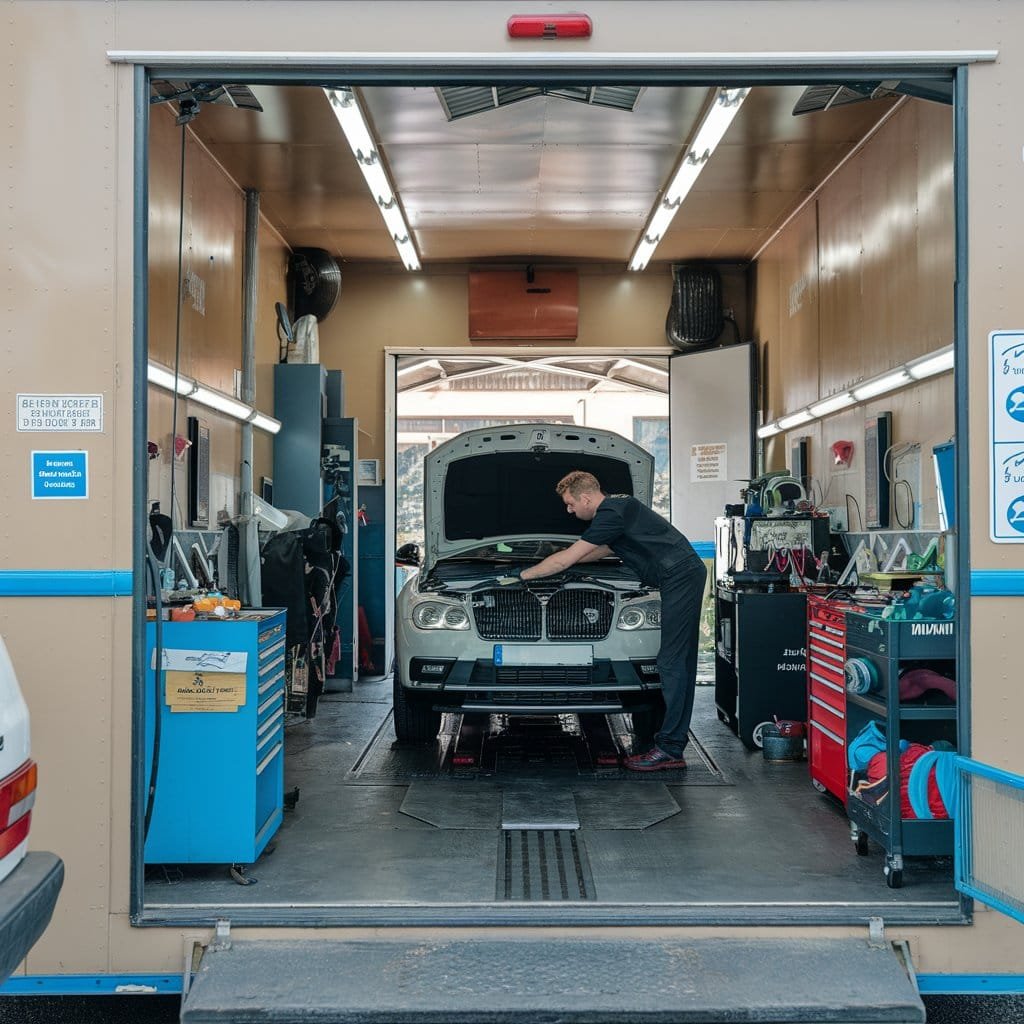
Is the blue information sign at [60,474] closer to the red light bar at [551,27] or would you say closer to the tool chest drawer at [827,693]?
the red light bar at [551,27]

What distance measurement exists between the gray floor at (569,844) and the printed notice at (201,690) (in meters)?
0.63

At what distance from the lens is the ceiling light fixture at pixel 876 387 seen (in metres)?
6.10

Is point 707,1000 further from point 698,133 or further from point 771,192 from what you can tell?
point 771,192

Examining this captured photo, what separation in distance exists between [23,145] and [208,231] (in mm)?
4412

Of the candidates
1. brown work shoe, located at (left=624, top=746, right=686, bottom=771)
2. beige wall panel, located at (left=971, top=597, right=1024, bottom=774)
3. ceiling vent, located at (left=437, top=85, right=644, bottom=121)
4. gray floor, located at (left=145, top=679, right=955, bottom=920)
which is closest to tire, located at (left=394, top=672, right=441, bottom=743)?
gray floor, located at (left=145, top=679, right=955, bottom=920)

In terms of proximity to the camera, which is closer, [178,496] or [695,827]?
[695,827]

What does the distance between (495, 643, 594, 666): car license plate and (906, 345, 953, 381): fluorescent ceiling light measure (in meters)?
2.49

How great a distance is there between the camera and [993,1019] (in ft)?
11.7

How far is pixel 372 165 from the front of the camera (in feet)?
26.1

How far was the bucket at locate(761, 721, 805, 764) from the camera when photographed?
21.0ft

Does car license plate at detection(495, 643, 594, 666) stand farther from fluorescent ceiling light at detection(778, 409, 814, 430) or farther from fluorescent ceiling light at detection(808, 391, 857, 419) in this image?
fluorescent ceiling light at detection(778, 409, 814, 430)

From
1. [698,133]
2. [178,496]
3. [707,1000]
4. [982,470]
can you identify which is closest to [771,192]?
[698,133]

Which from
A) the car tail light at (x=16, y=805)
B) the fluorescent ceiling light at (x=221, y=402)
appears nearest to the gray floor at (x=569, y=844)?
the car tail light at (x=16, y=805)

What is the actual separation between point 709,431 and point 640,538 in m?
4.82
